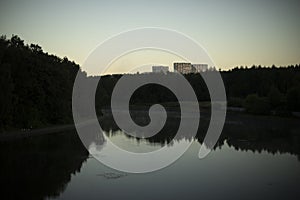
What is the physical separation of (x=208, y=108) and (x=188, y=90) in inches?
604

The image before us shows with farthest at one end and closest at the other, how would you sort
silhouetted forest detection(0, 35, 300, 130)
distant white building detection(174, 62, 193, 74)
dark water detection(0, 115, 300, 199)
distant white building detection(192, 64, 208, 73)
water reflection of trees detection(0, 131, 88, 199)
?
distant white building detection(174, 62, 193, 74) → distant white building detection(192, 64, 208, 73) → silhouetted forest detection(0, 35, 300, 130) → water reflection of trees detection(0, 131, 88, 199) → dark water detection(0, 115, 300, 199)

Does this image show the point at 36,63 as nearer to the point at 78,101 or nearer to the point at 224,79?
the point at 78,101

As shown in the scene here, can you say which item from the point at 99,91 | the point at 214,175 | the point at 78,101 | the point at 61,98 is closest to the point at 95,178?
the point at 214,175

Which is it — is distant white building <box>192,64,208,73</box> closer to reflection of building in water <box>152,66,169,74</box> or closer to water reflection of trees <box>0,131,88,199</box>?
reflection of building in water <box>152,66,169,74</box>

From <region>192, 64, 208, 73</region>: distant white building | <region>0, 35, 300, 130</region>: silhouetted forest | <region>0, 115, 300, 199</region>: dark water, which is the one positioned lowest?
<region>0, 115, 300, 199</region>: dark water

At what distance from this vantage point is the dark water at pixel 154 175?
11.8 m

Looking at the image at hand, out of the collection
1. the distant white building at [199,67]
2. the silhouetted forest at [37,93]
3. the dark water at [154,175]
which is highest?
the distant white building at [199,67]

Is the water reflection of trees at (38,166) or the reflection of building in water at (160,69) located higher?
the reflection of building in water at (160,69)

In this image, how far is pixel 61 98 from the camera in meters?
35.9

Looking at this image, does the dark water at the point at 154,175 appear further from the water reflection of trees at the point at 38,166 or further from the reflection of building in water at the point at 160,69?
the reflection of building in water at the point at 160,69

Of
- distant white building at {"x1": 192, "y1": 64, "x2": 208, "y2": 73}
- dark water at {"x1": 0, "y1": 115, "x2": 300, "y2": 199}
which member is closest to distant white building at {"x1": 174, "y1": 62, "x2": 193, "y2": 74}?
distant white building at {"x1": 192, "y1": 64, "x2": 208, "y2": 73}

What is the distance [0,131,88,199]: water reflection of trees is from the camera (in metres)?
12.0

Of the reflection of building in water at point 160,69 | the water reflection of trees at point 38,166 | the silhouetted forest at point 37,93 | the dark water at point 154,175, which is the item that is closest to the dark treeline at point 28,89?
the silhouetted forest at point 37,93

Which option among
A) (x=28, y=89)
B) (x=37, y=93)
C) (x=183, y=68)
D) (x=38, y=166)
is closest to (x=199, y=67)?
(x=183, y=68)
